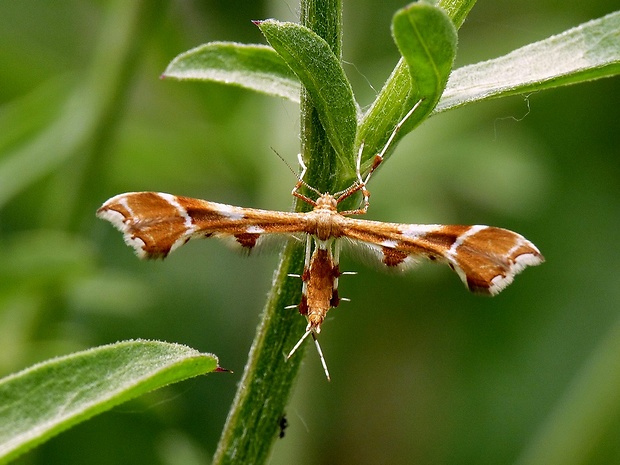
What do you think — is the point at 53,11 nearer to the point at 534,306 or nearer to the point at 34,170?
the point at 34,170

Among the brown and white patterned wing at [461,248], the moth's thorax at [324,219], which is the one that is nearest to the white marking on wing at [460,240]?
the brown and white patterned wing at [461,248]

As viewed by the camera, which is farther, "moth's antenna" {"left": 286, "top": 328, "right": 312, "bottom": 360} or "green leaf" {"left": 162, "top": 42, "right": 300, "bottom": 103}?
"green leaf" {"left": 162, "top": 42, "right": 300, "bottom": 103}

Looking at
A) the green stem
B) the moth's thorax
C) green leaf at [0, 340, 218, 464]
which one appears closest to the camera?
green leaf at [0, 340, 218, 464]

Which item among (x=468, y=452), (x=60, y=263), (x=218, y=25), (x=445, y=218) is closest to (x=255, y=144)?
(x=218, y=25)

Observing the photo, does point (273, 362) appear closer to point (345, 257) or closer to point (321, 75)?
point (321, 75)

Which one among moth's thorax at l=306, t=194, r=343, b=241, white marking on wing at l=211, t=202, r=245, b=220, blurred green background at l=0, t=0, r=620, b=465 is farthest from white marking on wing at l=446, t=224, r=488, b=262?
blurred green background at l=0, t=0, r=620, b=465

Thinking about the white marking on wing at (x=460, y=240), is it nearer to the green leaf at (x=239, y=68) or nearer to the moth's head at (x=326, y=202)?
the moth's head at (x=326, y=202)

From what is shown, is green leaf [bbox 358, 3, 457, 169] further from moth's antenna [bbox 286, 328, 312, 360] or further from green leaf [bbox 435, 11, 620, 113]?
moth's antenna [bbox 286, 328, 312, 360]
